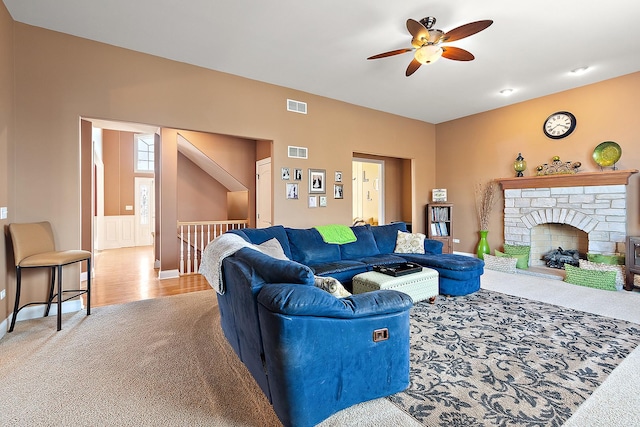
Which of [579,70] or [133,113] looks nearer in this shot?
[133,113]

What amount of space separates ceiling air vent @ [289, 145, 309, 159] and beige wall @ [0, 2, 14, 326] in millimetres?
3249

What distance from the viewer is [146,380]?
2.07 meters

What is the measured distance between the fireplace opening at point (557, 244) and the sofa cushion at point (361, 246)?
10.7 feet

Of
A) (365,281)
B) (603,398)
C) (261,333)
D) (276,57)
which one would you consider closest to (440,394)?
(603,398)

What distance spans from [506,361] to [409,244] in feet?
8.20

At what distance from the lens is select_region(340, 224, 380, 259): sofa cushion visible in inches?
174

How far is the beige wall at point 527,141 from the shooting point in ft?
14.7

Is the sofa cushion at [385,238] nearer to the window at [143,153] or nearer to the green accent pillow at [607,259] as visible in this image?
the green accent pillow at [607,259]

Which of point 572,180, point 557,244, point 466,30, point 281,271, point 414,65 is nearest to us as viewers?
point 281,271

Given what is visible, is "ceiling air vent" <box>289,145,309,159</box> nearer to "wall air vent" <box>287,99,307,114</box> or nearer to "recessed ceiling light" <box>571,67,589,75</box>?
"wall air vent" <box>287,99,307,114</box>

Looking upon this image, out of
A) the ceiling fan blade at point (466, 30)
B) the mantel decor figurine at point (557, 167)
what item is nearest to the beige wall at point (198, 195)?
the ceiling fan blade at point (466, 30)

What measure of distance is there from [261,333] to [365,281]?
5.95 feet

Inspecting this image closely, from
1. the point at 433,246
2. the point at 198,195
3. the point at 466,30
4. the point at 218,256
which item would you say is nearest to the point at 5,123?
the point at 218,256

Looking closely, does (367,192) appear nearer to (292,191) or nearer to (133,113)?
(292,191)
